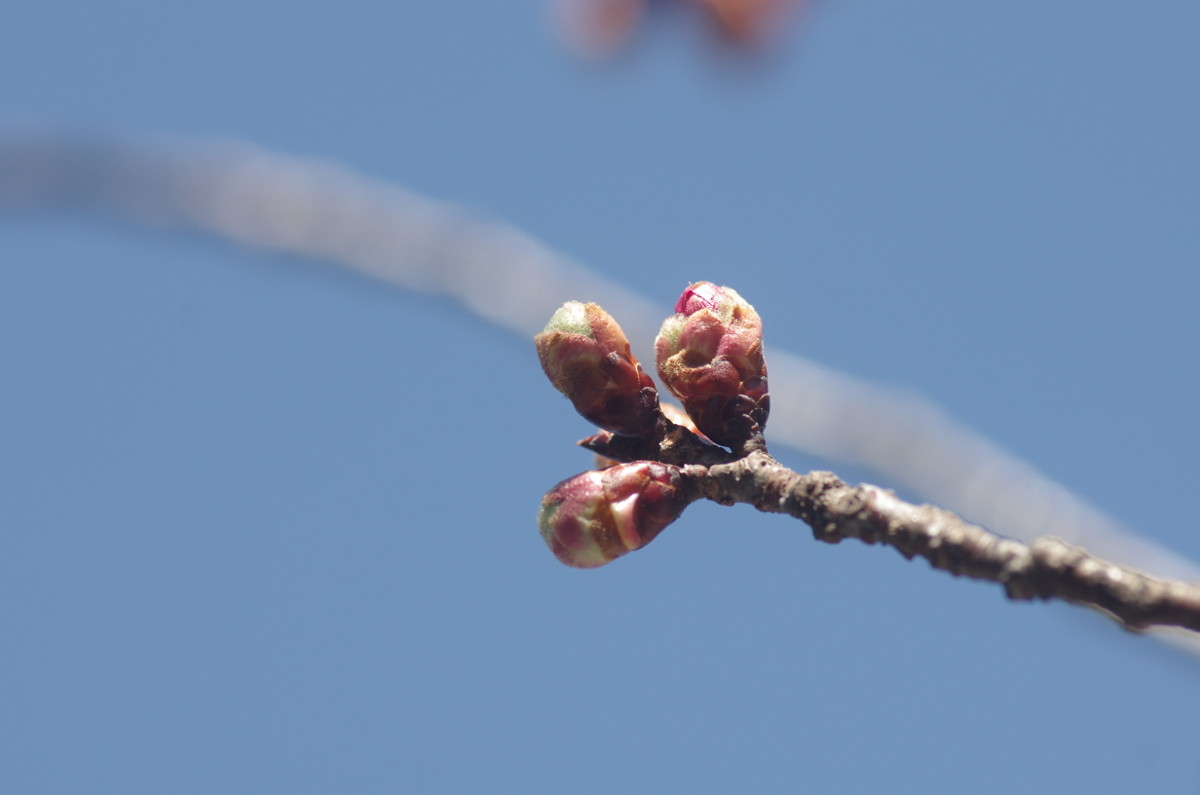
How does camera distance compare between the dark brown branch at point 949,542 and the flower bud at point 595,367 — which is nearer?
the dark brown branch at point 949,542

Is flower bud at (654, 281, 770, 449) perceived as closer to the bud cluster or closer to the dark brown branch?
the bud cluster

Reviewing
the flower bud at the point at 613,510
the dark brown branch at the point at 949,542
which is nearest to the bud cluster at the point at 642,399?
the flower bud at the point at 613,510

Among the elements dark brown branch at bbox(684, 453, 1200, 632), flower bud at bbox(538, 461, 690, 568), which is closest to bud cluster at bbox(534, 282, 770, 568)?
flower bud at bbox(538, 461, 690, 568)

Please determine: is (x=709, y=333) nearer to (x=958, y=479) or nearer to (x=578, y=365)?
(x=578, y=365)

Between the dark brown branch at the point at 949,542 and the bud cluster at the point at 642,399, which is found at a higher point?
the bud cluster at the point at 642,399

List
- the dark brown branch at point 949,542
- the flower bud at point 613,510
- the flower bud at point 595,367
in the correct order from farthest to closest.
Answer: the flower bud at point 595,367 < the flower bud at point 613,510 < the dark brown branch at point 949,542

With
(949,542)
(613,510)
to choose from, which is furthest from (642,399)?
(949,542)

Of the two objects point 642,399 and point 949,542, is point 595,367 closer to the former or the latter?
point 642,399

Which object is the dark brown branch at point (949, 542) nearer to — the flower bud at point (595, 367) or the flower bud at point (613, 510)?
the flower bud at point (613, 510)
